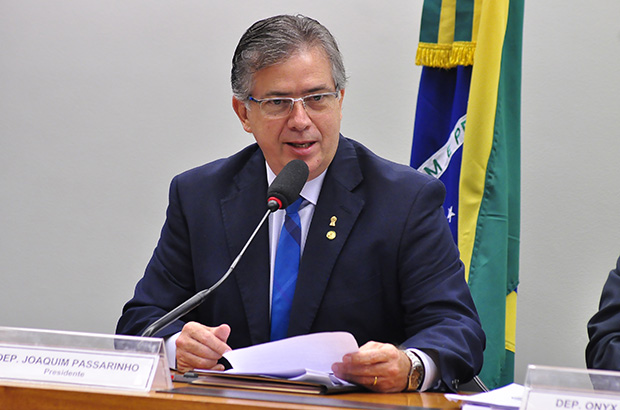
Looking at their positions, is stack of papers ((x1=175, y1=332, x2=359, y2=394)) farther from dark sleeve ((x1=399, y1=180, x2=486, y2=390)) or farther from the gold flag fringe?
the gold flag fringe

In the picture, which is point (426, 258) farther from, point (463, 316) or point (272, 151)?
point (272, 151)

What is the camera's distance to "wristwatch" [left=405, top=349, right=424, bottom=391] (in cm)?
154

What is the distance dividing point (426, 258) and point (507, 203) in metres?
0.85

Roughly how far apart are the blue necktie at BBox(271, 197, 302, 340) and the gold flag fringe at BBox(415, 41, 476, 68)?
3.79 feet

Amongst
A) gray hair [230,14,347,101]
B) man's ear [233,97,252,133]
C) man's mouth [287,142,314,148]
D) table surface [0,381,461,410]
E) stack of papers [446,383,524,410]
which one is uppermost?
gray hair [230,14,347,101]

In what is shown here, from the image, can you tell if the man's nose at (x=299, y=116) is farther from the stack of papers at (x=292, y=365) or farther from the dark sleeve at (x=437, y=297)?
the stack of papers at (x=292, y=365)

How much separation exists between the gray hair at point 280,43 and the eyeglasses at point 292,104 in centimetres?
6

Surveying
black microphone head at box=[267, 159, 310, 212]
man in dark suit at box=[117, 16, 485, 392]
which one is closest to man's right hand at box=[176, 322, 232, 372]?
man in dark suit at box=[117, 16, 485, 392]

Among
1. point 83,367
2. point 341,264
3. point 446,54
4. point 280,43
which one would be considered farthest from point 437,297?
point 446,54

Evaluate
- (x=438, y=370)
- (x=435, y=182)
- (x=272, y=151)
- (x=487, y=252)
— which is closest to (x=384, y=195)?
(x=435, y=182)

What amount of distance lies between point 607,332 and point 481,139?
3.53 ft

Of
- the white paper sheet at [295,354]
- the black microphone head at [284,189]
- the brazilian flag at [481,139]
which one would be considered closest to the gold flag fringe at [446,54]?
the brazilian flag at [481,139]

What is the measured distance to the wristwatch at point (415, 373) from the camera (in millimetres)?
1542

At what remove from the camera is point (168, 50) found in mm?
3645
